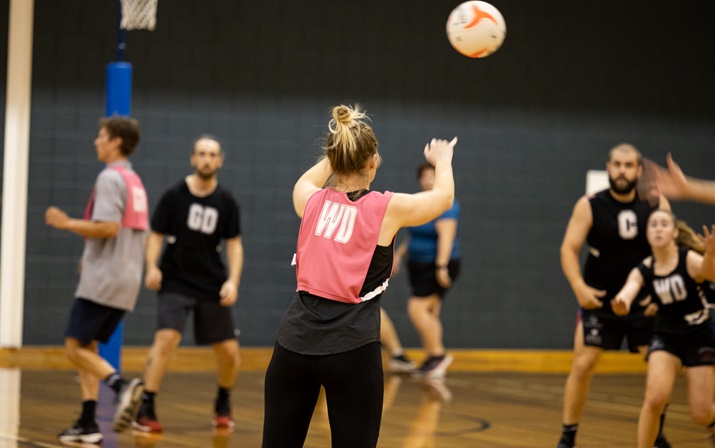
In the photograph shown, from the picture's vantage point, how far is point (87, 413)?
21.9ft

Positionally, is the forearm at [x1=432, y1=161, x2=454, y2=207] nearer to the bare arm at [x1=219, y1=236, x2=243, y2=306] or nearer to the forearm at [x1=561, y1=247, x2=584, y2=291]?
the forearm at [x1=561, y1=247, x2=584, y2=291]

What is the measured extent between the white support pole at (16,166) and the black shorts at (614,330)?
6.00m

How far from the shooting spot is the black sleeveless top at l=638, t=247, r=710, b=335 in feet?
20.5

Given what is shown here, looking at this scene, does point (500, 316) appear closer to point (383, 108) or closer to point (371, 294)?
point (383, 108)

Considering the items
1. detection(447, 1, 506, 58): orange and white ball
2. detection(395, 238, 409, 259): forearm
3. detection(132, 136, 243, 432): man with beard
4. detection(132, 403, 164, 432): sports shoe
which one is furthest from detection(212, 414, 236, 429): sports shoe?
detection(395, 238, 409, 259): forearm

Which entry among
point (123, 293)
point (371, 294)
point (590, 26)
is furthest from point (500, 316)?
point (371, 294)

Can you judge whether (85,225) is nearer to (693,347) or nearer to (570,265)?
(570,265)

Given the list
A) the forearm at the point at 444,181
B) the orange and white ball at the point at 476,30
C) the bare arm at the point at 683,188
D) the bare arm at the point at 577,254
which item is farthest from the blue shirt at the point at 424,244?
the forearm at the point at 444,181

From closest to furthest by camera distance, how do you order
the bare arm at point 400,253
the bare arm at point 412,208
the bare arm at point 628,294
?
the bare arm at point 412,208
the bare arm at point 628,294
the bare arm at point 400,253

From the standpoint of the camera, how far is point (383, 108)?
11.9 m

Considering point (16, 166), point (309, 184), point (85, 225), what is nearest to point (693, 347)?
point (309, 184)

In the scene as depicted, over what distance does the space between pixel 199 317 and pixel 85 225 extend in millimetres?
1267

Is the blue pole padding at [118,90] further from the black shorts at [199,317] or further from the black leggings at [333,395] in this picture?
the black leggings at [333,395]

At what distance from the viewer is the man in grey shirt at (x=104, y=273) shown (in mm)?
6543
